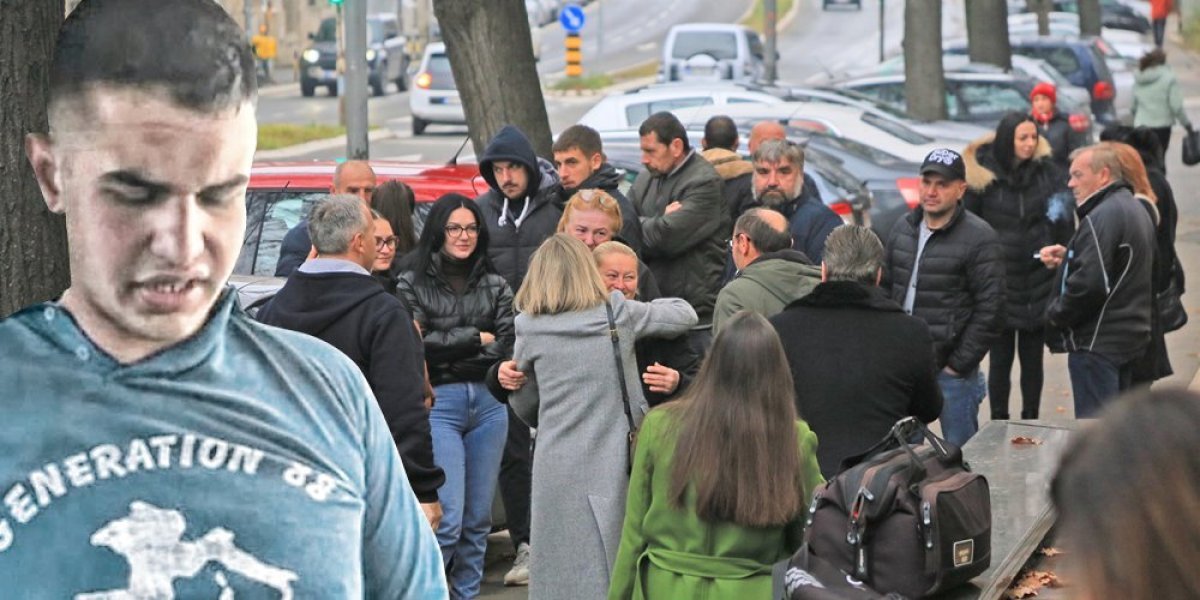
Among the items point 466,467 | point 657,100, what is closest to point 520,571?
point 466,467

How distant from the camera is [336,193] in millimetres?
8898

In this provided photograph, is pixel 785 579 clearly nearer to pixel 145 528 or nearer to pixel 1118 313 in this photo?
pixel 145 528

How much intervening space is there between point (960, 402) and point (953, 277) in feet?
2.05

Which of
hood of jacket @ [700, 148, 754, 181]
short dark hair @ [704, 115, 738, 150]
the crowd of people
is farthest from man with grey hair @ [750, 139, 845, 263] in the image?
short dark hair @ [704, 115, 738, 150]

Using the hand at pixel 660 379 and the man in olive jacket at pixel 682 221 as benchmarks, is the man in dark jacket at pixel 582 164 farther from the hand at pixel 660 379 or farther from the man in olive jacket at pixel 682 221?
the hand at pixel 660 379

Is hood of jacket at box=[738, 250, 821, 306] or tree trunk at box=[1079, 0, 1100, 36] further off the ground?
tree trunk at box=[1079, 0, 1100, 36]

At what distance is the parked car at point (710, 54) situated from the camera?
39562 millimetres

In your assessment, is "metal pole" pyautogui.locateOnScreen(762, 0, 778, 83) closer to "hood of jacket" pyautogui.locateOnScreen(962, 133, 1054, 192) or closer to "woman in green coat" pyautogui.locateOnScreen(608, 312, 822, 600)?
"hood of jacket" pyautogui.locateOnScreen(962, 133, 1054, 192)

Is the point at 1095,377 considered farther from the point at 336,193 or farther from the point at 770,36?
the point at 770,36

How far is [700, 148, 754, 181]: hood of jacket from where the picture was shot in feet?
35.3

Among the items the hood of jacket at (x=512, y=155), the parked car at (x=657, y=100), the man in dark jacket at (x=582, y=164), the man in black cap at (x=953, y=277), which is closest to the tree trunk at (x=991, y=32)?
the parked car at (x=657, y=100)

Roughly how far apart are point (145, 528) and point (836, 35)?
56777 mm

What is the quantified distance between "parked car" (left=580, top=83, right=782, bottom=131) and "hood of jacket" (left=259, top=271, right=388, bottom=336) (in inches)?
577

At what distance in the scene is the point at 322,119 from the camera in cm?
4119
